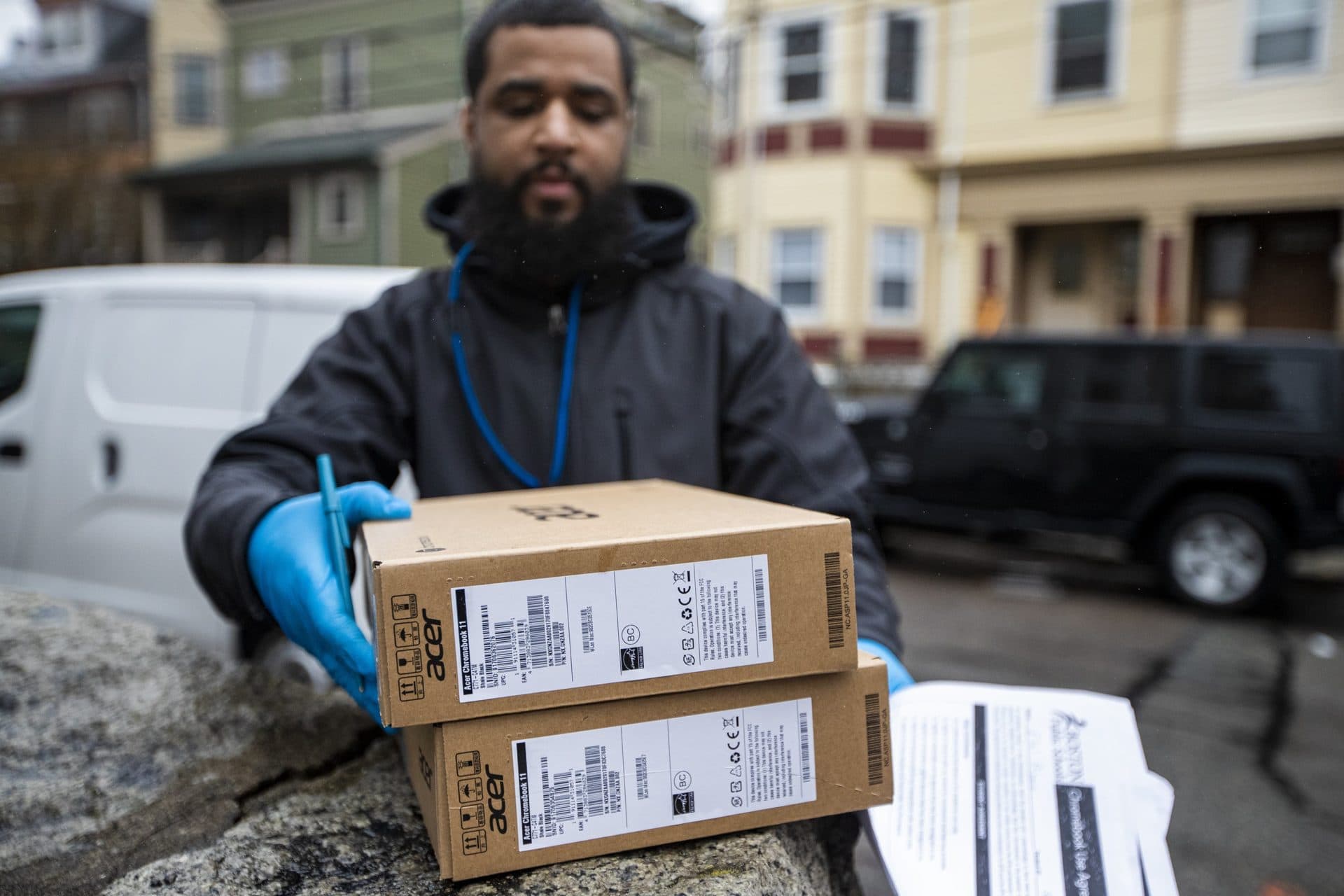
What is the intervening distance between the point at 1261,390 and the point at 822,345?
962 cm

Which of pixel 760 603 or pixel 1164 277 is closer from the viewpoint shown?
pixel 760 603

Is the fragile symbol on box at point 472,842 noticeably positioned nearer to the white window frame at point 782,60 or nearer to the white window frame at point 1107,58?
the white window frame at point 1107,58

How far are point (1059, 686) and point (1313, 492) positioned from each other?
8.11ft

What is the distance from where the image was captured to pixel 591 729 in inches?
37.4

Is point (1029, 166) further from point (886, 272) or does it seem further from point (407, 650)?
point (407, 650)

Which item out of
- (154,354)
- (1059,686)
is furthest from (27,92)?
(1059,686)

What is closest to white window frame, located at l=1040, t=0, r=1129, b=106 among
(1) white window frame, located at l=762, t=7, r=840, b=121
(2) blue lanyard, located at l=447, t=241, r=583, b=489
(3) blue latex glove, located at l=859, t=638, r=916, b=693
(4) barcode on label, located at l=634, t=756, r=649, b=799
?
(1) white window frame, located at l=762, t=7, r=840, b=121

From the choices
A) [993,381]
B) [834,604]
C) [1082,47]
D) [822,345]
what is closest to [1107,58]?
[1082,47]

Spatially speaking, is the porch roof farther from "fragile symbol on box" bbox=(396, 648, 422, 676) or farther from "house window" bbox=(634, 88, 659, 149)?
"fragile symbol on box" bbox=(396, 648, 422, 676)

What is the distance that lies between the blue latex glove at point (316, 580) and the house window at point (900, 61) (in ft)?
50.4

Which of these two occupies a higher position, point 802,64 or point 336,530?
point 802,64

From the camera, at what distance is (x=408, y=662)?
88 centimetres

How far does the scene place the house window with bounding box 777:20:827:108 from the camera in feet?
50.9

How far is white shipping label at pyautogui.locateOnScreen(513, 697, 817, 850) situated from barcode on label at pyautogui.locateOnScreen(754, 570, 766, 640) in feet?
0.26
